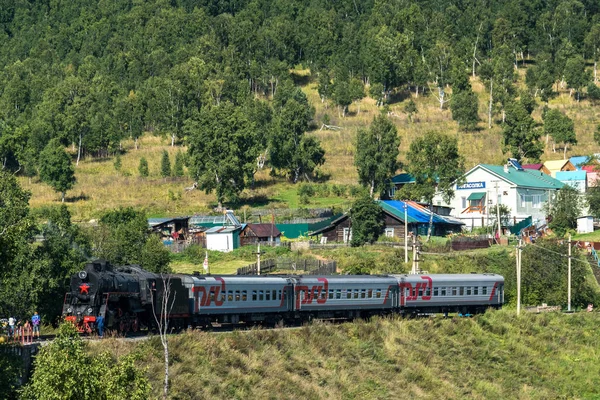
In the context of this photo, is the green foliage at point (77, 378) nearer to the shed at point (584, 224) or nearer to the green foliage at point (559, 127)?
the shed at point (584, 224)

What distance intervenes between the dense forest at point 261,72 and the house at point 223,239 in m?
18.1

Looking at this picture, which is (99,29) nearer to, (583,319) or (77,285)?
(583,319)

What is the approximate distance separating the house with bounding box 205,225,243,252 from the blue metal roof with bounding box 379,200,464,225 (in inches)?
616

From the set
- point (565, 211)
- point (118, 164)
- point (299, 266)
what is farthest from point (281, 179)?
point (299, 266)

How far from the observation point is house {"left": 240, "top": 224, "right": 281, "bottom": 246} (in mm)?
89938

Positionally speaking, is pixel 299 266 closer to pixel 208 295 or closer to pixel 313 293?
pixel 313 293

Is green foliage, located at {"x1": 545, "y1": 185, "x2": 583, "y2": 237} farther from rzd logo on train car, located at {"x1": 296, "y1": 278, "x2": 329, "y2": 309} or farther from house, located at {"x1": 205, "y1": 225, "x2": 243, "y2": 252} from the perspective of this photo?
rzd logo on train car, located at {"x1": 296, "y1": 278, "x2": 329, "y2": 309}

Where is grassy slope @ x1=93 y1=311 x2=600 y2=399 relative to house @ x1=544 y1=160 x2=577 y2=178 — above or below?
below

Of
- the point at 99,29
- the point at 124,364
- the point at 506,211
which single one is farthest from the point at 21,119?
the point at 124,364

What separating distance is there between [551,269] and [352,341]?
1232 inches

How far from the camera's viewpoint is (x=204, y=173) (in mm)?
107125

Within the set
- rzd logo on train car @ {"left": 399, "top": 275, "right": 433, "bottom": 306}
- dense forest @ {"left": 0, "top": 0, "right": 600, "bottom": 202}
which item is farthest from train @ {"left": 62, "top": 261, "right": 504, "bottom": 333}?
dense forest @ {"left": 0, "top": 0, "right": 600, "bottom": 202}

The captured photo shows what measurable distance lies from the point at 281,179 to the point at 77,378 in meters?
95.8

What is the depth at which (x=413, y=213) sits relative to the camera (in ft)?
313
